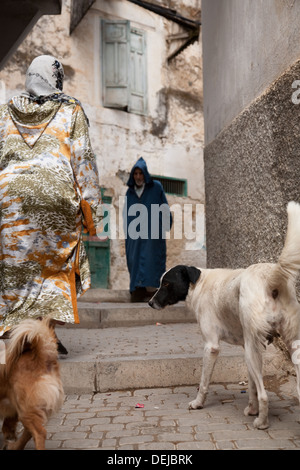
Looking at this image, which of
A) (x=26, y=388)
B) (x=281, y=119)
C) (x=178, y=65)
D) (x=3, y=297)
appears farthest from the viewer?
(x=178, y=65)

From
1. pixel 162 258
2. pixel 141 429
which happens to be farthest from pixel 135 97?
pixel 141 429

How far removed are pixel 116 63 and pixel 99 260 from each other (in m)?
4.63

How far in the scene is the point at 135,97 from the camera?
12.5m

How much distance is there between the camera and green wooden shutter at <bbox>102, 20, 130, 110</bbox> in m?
12.0

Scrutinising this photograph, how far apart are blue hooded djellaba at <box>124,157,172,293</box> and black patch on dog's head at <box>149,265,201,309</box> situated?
4150 millimetres

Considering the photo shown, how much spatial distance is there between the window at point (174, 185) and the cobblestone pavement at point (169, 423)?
924cm

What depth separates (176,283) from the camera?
3473mm

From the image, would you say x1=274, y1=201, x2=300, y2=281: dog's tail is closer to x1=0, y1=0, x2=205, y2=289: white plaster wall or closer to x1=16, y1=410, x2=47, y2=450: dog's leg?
x1=16, y1=410, x2=47, y2=450: dog's leg

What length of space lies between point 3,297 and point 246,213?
245 centimetres

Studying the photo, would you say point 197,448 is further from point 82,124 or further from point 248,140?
point 248,140

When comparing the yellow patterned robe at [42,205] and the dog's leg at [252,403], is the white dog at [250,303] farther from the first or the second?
the yellow patterned robe at [42,205]

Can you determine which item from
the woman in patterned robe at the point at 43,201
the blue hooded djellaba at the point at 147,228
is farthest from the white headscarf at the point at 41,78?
the blue hooded djellaba at the point at 147,228

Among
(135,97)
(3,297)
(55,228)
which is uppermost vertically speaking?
(135,97)

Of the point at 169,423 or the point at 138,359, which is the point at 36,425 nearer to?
the point at 169,423
